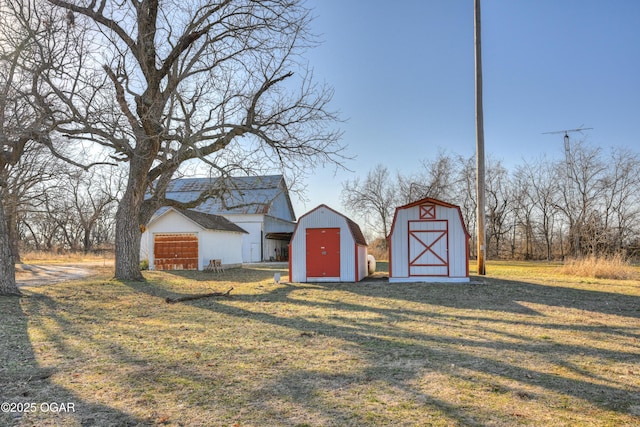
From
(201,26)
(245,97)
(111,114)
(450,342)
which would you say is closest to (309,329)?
(450,342)

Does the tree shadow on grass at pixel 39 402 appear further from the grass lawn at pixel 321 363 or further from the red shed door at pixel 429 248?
the red shed door at pixel 429 248

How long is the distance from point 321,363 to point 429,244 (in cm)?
1057

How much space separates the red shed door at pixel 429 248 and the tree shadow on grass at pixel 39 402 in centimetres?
1197

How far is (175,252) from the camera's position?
23953 mm

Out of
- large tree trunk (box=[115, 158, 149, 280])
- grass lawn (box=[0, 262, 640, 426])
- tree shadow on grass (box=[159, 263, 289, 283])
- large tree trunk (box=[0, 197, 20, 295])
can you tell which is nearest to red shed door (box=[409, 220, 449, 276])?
grass lawn (box=[0, 262, 640, 426])

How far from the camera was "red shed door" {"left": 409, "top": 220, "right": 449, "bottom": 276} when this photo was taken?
15.2 meters

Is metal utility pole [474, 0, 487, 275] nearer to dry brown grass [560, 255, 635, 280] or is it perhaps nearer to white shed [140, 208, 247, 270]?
dry brown grass [560, 255, 635, 280]

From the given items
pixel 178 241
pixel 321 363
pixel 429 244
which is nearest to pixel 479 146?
pixel 429 244

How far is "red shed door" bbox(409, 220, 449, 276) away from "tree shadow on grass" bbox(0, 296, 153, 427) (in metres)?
12.0

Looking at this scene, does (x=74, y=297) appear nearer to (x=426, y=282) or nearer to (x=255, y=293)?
(x=255, y=293)

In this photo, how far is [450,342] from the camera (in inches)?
265

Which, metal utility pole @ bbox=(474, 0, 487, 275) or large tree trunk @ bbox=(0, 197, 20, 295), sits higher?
metal utility pole @ bbox=(474, 0, 487, 275)

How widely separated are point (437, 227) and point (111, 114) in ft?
35.4

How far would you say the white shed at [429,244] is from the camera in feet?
49.8
